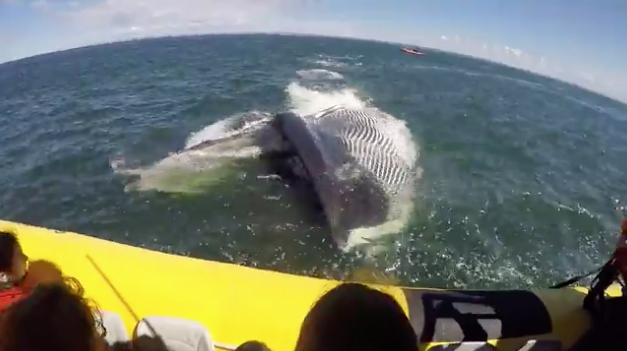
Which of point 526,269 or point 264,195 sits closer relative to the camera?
point 526,269

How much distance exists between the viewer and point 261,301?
544 cm

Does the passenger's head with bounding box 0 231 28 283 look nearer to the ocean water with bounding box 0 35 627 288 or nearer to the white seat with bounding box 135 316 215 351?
the white seat with bounding box 135 316 215 351

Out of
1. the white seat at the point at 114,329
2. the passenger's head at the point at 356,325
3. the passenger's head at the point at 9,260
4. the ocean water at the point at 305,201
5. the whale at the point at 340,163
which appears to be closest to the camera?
the passenger's head at the point at 356,325

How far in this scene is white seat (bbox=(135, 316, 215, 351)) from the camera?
445 cm

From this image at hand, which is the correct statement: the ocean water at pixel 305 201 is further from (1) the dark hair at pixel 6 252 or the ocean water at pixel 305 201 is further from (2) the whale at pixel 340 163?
(1) the dark hair at pixel 6 252

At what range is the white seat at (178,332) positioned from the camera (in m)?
4.45

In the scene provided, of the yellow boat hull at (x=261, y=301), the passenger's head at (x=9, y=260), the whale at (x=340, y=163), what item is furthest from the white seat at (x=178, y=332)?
the whale at (x=340, y=163)

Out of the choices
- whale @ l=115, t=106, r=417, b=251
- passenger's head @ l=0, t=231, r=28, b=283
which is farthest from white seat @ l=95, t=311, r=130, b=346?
whale @ l=115, t=106, r=417, b=251

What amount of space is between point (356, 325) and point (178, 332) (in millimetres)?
2908

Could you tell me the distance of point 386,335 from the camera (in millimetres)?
2135

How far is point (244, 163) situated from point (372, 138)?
393cm

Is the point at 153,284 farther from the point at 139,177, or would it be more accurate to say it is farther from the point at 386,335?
the point at 139,177

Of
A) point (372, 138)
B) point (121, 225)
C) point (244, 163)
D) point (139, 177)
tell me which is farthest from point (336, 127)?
point (121, 225)

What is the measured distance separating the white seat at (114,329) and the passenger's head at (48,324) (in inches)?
87.1
